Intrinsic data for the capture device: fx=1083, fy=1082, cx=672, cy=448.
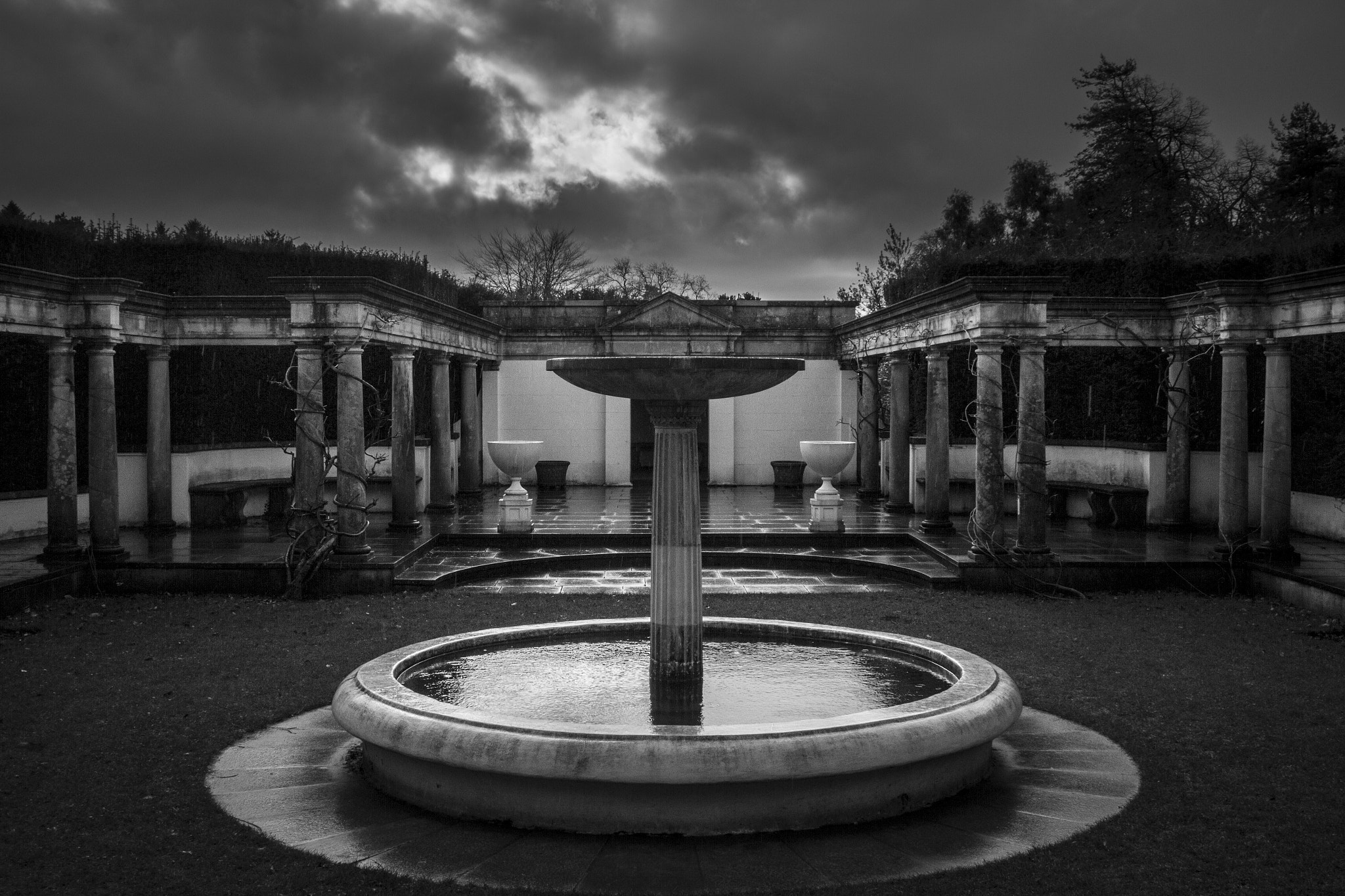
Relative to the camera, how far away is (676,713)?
680 cm

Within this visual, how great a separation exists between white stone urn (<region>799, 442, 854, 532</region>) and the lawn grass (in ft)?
10.7

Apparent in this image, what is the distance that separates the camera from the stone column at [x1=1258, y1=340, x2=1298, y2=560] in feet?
44.2

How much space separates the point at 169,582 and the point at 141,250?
10.4 metres

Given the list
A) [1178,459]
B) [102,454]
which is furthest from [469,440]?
[1178,459]

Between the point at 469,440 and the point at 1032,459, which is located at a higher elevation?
the point at 469,440

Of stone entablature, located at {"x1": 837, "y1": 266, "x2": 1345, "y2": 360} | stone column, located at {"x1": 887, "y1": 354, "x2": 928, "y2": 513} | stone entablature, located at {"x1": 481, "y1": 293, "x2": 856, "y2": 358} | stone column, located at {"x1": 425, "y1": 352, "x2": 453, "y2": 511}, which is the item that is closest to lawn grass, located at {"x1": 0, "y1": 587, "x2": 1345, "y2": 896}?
stone entablature, located at {"x1": 837, "y1": 266, "x2": 1345, "y2": 360}

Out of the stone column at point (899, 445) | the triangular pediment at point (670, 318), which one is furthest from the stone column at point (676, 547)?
the triangular pediment at point (670, 318)

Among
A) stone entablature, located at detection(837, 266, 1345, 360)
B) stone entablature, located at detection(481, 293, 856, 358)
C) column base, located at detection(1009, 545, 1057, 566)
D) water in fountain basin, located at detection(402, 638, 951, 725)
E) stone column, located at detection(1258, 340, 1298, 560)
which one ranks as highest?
stone entablature, located at detection(481, 293, 856, 358)

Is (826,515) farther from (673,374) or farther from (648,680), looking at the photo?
(673,374)

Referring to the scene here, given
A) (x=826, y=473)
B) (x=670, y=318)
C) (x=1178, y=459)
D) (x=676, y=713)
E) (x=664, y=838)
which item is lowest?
(x=664, y=838)

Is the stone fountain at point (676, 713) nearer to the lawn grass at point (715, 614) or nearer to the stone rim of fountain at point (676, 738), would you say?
the stone rim of fountain at point (676, 738)

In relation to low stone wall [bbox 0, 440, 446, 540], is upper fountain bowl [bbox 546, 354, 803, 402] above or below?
above

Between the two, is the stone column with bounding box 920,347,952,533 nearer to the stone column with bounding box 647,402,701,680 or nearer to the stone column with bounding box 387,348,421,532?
the stone column with bounding box 387,348,421,532

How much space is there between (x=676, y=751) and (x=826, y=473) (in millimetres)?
12588
